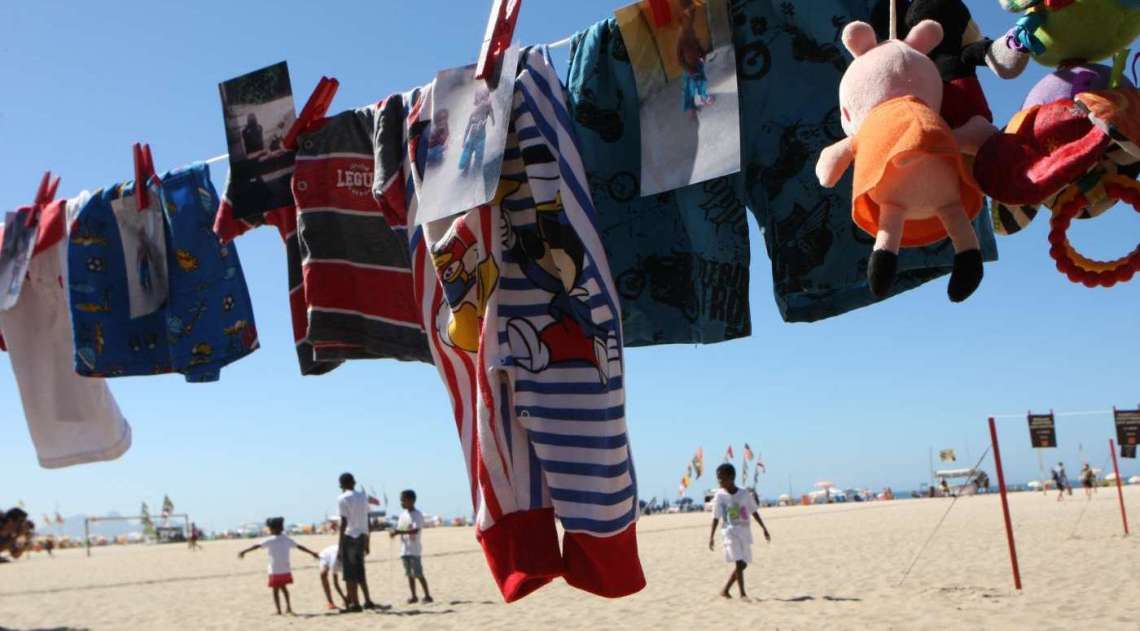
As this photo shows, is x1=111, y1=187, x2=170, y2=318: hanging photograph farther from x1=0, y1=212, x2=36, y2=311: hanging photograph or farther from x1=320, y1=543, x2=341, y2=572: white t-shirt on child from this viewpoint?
x1=320, y1=543, x2=341, y2=572: white t-shirt on child

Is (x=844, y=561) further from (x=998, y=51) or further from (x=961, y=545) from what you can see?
(x=998, y=51)

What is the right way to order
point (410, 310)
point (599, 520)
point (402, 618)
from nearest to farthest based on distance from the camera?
point (599, 520) < point (410, 310) < point (402, 618)

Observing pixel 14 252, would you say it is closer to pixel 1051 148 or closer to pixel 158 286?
pixel 158 286

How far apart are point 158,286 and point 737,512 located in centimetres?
703

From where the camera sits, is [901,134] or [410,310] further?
[410,310]

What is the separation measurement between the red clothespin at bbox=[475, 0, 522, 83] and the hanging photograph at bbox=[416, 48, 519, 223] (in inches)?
0.9

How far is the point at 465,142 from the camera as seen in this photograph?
2516 millimetres

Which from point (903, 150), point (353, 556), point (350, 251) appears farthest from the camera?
point (353, 556)

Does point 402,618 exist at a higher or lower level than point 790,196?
lower

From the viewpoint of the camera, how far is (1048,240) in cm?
191

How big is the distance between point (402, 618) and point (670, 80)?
27.0ft

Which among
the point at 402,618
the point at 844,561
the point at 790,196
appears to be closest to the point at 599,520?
the point at 790,196

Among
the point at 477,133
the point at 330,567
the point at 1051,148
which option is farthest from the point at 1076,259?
the point at 330,567

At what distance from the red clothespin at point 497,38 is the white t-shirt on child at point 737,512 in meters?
7.71
